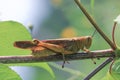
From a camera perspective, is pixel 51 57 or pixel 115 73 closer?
pixel 51 57

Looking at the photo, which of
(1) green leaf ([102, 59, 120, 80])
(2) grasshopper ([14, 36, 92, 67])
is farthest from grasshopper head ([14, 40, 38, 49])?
(1) green leaf ([102, 59, 120, 80])

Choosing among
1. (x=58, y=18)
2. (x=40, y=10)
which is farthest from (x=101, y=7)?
(x=40, y=10)

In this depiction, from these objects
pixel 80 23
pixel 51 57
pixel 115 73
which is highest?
pixel 51 57

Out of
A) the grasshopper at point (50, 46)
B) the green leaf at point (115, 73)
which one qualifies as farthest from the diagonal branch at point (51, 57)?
the green leaf at point (115, 73)

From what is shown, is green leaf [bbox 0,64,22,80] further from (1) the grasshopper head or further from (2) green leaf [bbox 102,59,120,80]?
(2) green leaf [bbox 102,59,120,80]

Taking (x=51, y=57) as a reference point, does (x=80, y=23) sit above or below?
below

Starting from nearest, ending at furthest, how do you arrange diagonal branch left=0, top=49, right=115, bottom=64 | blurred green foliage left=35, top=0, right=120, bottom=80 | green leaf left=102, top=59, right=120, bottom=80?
1. diagonal branch left=0, top=49, right=115, bottom=64
2. green leaf left=102, top=59, right=120, bottom=80
3. blurred green foliage left=35, top=0, right=120, bottom=80

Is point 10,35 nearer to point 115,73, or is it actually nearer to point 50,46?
point 50,46

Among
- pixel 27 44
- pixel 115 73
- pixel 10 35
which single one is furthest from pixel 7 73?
pixel 115 73

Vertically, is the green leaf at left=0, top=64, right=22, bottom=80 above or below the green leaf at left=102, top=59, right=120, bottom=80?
above

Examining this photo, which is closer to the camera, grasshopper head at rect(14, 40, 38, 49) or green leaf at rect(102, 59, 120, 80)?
grasshopper head at rect(14, 40, 38, 49)
